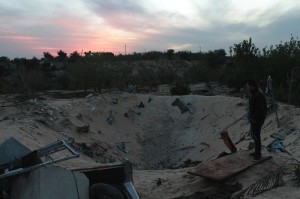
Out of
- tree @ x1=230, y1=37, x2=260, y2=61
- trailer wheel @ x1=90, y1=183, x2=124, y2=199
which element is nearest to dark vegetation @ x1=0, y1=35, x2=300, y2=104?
tree @ x1=230, y1=37, x2=260, y2=61

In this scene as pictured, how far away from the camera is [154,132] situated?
1923 centimetres

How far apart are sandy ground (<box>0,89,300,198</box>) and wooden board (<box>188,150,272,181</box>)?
0.15 meters

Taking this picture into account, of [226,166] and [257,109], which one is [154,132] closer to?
[226,166]

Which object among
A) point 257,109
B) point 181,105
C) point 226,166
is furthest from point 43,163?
point 181,105

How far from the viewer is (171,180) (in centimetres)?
1012

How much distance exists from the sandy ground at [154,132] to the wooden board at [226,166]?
0.15m

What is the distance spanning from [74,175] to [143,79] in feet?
94.4

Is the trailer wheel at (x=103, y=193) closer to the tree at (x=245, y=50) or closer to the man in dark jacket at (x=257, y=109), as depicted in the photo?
the man in dark jacket at (x=257, y=109)

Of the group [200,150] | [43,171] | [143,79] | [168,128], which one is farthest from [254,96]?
[143,79]

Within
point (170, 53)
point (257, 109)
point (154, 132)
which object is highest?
point (170, 53)

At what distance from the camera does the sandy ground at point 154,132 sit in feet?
32.5

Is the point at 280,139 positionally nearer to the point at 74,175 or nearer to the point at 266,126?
the point at 266,126

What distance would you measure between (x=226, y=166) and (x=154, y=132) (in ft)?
33.1

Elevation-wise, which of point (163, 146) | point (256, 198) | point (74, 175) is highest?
point (74, 175)
